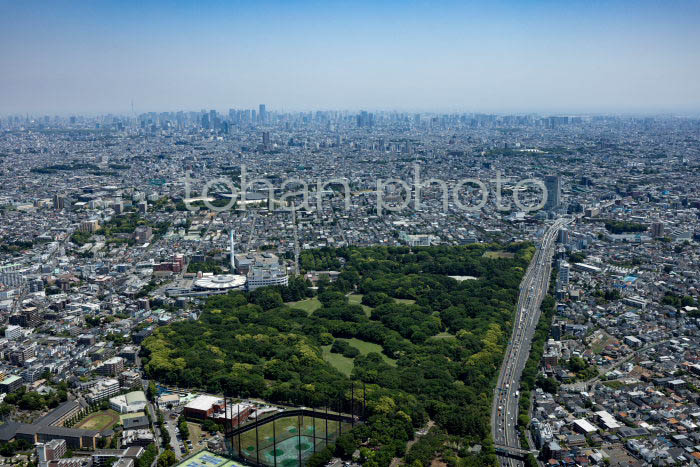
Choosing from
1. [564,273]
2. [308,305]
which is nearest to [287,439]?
[308,305]

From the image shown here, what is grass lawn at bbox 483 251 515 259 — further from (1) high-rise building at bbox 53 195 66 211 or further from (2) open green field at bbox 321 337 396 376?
(1) high-rise building at bbox 53 195 66 211

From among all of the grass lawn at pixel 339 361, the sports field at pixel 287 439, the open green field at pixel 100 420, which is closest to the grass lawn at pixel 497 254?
the grass lawn at pixel 339 361

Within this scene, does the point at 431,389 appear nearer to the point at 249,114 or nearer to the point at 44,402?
the point at 44,402

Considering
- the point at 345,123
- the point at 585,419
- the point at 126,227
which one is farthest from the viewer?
the point at 345,123

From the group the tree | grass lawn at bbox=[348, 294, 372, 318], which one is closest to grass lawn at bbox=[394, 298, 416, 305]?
grass lawn at bbox=[348, 294, 372, 318]

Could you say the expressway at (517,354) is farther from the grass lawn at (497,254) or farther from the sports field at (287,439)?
the sports field at (287,439)

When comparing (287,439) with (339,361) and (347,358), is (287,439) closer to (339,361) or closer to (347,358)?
(339,361)

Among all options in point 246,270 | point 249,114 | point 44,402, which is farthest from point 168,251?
point 249,114
